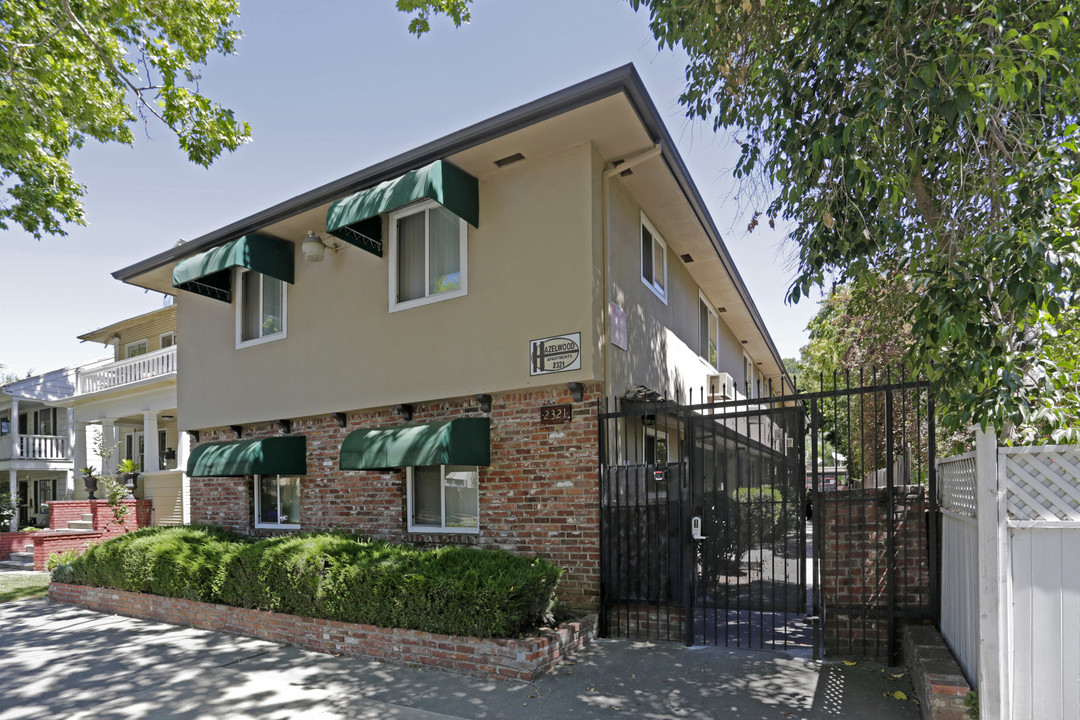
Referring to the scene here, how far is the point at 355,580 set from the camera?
7.29 metres

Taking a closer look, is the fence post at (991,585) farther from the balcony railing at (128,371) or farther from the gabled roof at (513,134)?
the balcony railing at (128,371)

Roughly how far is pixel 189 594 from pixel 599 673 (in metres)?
5.81

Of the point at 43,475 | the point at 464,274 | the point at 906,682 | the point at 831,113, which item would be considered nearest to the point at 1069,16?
the point at 831,113

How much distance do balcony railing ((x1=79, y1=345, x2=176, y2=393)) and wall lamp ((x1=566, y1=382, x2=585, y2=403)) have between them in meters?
14.8

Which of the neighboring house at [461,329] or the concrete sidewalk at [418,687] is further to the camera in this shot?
the neighboring house at [461,329]

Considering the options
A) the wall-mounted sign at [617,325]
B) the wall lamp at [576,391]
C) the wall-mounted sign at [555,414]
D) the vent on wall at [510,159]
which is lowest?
the wall-mounted sign at [555,414]

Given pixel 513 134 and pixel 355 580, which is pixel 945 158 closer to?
pixel 513 134

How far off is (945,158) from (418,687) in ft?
22.2

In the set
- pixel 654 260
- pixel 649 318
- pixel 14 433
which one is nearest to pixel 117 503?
pixel 14 433

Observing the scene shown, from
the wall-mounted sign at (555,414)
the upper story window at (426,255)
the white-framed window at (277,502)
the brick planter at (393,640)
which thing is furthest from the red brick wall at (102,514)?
the wall-mounted sign at (555,414)

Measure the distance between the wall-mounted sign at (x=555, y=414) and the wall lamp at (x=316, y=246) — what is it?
455cm

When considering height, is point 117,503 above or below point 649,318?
below

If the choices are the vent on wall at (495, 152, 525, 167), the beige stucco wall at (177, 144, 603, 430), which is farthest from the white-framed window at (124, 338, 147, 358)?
the vent on wall at (495, 152, 525, 167)

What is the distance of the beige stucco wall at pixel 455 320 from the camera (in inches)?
321
